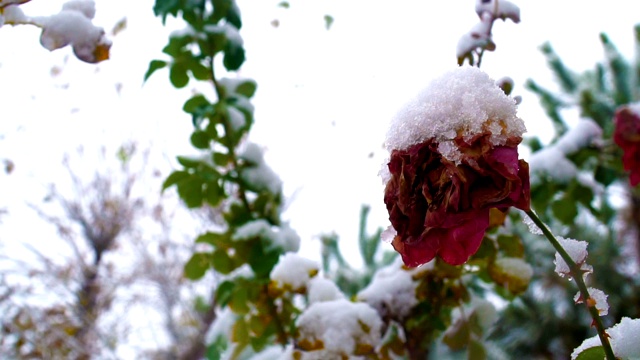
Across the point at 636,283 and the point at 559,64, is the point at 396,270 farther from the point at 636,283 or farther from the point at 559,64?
the point at 636,283

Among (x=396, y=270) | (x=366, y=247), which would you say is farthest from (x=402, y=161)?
(x=366, y=247)

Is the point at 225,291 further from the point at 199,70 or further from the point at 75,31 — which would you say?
the point at 75,31

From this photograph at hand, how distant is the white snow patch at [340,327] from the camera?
786mm

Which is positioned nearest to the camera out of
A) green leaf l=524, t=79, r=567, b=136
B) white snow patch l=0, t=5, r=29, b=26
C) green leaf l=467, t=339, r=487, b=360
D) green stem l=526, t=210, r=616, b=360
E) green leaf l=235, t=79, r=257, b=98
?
green stem l=526, t=210, r=616, b=360

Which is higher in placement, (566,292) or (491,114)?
(566,292)

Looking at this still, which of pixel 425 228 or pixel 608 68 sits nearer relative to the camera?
pixel 425 228

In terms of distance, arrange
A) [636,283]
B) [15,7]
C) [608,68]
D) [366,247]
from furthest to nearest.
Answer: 1. [636,283]
2. [608,68]
3. [366,247]
4. [15,7]

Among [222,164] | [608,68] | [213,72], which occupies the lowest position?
[222,164]

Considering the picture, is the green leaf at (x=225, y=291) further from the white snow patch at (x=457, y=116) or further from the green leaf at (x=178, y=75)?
the white snow patch at (x=457, y=116)

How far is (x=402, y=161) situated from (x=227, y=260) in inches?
27.1

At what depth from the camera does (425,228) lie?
0.42 metres

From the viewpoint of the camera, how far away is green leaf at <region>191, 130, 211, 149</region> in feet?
3.49

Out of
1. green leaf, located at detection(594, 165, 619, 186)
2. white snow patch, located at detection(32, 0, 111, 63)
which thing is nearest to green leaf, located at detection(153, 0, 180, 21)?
white snow patch, located at detection(32, 0, 111, 63)

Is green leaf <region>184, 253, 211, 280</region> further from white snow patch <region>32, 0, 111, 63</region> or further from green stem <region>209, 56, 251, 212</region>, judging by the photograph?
white snow patch <region>32, 0, 111, 63</region>
